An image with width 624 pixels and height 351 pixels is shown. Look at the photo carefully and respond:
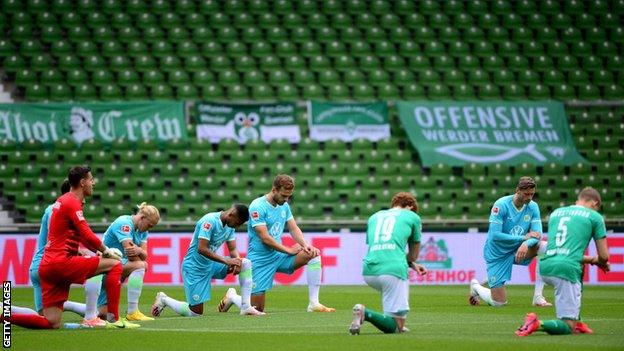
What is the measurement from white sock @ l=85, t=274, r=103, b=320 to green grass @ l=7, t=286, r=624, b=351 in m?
0.66

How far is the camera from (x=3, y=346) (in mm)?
12289

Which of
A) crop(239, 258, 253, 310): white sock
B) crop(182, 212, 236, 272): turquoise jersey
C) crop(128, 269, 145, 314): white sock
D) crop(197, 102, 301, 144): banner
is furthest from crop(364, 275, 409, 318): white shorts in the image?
crop(197, 102, 301, 144): banner

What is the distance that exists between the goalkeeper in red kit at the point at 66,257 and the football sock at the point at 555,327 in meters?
5.16

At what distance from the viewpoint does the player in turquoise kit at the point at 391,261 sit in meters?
13.0

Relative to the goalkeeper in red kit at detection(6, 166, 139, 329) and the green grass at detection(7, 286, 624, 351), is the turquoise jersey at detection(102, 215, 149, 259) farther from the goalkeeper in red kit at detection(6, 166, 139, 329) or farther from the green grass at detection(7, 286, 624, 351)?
the goalkeeper in red kit at detection(6, 166, 139, 329)

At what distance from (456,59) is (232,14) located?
7.32m

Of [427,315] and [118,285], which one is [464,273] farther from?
[118,285]

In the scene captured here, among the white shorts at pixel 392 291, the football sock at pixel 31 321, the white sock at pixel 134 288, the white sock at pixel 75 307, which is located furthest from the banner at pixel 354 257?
the white shorts at pixel 392 291

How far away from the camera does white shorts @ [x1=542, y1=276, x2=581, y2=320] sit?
13.2 m

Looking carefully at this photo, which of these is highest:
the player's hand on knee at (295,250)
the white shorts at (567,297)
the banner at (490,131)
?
the banner at (490,131)

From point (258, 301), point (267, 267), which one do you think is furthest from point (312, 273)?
point (258, 301)

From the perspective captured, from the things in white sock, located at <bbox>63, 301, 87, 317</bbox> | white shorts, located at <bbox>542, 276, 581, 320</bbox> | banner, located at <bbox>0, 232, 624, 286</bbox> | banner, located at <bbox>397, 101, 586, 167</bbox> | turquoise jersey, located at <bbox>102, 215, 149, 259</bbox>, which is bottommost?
banner, located at <bbox>0, 232, 624, 286</bbox>

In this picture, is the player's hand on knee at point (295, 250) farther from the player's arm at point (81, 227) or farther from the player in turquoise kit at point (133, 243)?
the player's arm at point (81, 227)

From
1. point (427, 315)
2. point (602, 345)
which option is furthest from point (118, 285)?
point (602, 345)
